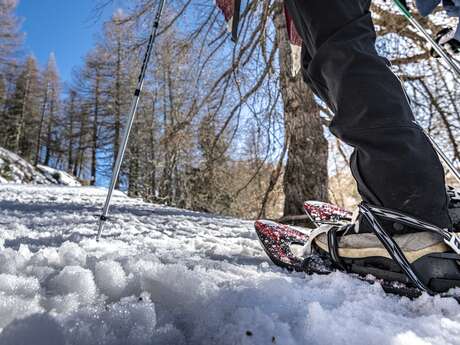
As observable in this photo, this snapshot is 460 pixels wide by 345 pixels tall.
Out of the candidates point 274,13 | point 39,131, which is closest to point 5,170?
point 39,131

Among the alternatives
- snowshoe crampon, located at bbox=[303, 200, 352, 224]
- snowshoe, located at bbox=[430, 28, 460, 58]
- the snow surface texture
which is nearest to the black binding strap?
snowshoe crampon, located at bbox=[303, 200, 352, 224]

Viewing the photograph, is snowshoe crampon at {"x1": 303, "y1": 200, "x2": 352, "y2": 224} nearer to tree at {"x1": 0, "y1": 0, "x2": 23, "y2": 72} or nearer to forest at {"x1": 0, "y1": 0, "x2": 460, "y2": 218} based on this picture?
forest at {"x1": 0, "y1": 0, "x2": 460, "y2": 218}

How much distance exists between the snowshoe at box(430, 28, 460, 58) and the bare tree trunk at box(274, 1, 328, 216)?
2.75 m

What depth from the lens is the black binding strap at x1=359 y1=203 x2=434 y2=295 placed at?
821 mm

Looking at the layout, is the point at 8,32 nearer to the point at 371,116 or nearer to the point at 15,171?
the point at 15,171

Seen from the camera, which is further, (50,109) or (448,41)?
(50,109)

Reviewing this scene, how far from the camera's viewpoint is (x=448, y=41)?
1.49 metres

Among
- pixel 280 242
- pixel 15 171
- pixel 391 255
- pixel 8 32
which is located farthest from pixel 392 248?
pixel 8 32

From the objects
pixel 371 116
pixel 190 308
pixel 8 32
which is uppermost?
pixel 8 32

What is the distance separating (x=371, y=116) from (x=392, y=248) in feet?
1.09

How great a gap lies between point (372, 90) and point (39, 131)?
27.5 metres

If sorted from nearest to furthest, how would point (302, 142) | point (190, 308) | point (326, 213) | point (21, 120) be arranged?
point (190, 308) < point (326, 213) < point (302, 142) < point (21, 120)

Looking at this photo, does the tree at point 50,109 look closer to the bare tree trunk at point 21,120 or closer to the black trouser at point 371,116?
the bare tree trunk at point 21,120

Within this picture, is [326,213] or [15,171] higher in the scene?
[15,171]
